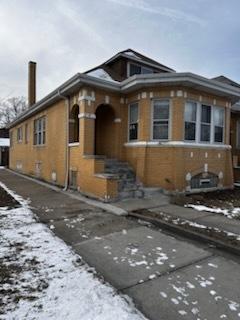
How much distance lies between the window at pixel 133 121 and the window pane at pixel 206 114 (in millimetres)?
2427

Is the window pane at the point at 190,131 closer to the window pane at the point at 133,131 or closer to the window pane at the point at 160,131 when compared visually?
the window pane at the point at 160,131

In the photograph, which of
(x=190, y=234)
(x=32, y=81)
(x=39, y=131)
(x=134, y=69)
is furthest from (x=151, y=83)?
(x=32, y=81)

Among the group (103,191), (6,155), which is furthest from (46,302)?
(6,155)

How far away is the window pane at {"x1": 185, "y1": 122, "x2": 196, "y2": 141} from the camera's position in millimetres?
8992

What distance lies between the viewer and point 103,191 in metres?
7.89

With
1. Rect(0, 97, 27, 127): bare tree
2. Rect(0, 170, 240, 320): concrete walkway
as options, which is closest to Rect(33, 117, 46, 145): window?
Rect(0, 170, 240, 320): concrete walkway

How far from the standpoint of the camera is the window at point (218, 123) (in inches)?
389

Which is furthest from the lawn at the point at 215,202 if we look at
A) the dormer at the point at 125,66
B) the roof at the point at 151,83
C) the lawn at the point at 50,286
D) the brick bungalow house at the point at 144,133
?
the dormer at the point at 125,66

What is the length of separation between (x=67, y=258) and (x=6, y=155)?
1112 inches

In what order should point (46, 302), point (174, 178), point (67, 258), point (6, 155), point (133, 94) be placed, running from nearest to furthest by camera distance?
point (46, 302)
point (67, 258)
point (174, 178)
point (133, 94)
point (6, 155)

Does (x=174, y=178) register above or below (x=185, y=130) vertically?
below

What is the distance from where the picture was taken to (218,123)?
32.8 ft

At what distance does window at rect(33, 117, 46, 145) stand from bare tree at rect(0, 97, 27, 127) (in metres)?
37.2

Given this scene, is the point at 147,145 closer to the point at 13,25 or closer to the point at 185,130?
the point at 185,130
